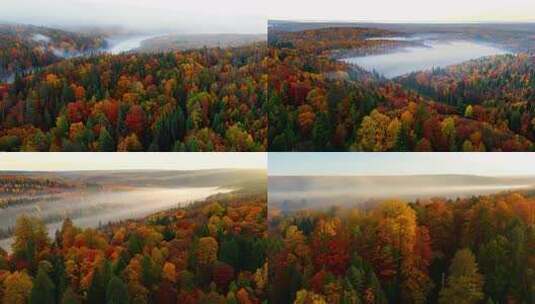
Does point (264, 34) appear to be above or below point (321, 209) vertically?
above

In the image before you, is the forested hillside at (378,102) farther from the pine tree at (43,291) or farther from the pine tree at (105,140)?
the pine tree at (43,291)

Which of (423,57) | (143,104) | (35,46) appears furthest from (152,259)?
(423,57)

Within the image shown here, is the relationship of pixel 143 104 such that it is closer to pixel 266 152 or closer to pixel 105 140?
pixel 105 140

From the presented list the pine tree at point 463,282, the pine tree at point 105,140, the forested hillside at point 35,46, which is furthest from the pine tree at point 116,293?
the pine tree at point 463,282

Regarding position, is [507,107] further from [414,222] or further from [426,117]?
[414,222]

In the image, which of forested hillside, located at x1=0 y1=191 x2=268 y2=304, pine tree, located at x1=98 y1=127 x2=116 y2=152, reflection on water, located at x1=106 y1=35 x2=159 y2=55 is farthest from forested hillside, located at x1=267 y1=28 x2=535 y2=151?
pine tree, located at x1=98 y1=127 x2=116 y2=152

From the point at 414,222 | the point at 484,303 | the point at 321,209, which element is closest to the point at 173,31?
the point at 321,209
